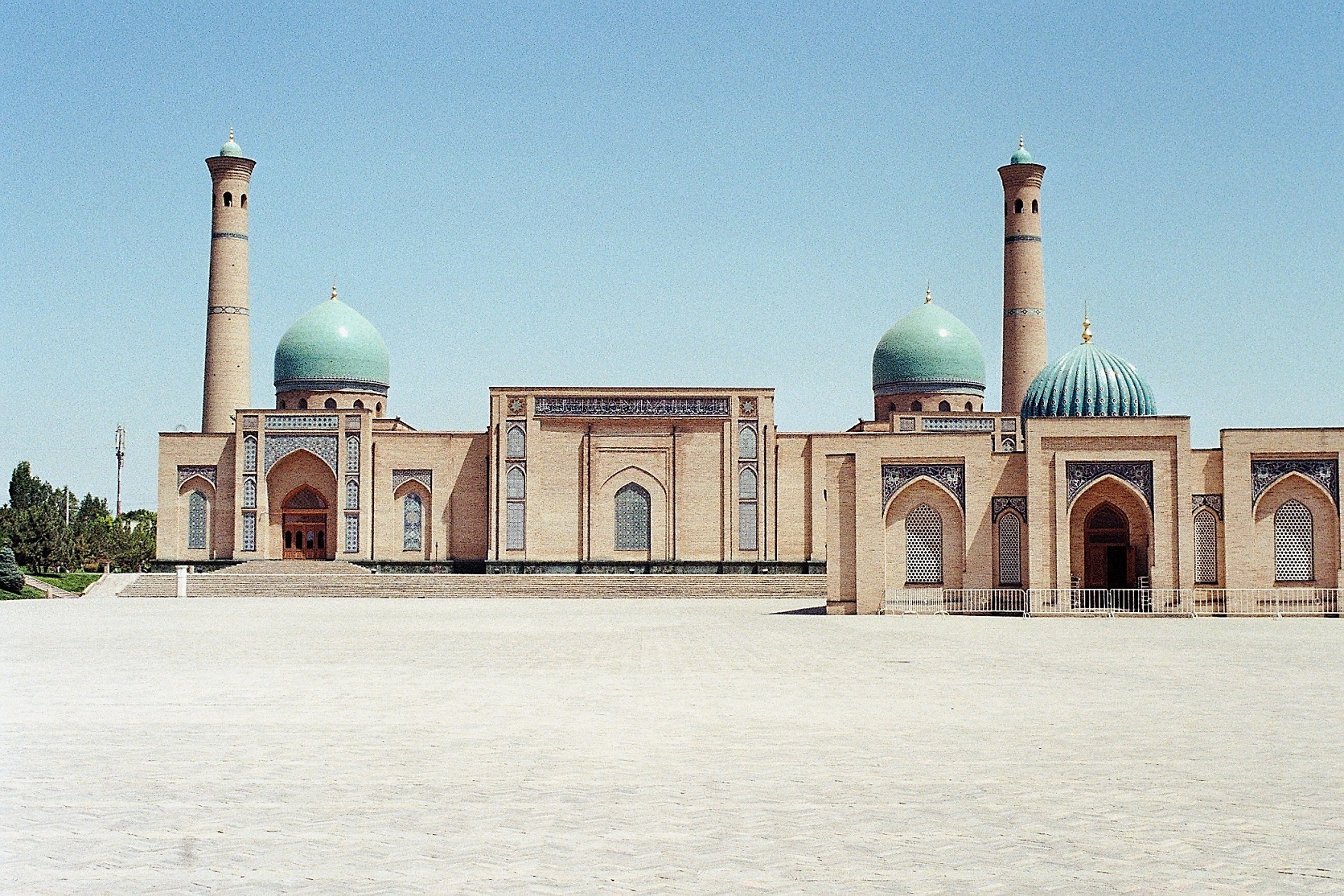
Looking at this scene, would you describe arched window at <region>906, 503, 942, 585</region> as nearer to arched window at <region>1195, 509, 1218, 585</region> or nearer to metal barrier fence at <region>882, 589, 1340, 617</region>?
metal barrier fence at <region>882, 589, 1340, 617</region>

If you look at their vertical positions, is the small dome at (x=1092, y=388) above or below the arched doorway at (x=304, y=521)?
above

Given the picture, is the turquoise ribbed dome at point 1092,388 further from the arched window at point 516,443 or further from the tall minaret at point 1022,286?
the arched window at point 516,443

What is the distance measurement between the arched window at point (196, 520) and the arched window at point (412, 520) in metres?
5.11

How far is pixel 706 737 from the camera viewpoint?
26.9 feet

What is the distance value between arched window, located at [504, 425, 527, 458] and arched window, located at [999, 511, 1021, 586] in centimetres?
1411

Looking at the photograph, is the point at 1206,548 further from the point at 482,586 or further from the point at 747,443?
the point at 482,586

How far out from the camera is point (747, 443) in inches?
1364

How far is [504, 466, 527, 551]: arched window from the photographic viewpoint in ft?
112

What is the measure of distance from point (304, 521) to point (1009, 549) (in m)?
19.3

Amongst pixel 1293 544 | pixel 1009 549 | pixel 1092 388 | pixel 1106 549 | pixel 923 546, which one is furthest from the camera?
pixel 1092 388

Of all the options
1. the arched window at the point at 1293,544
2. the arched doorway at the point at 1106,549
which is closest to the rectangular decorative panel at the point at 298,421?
the arched doorway at the point at 1106,549

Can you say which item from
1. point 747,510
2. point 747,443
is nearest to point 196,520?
point 747,510

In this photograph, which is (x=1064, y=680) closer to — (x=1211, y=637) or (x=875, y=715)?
(x=875, y=715)

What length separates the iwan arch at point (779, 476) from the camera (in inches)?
916
